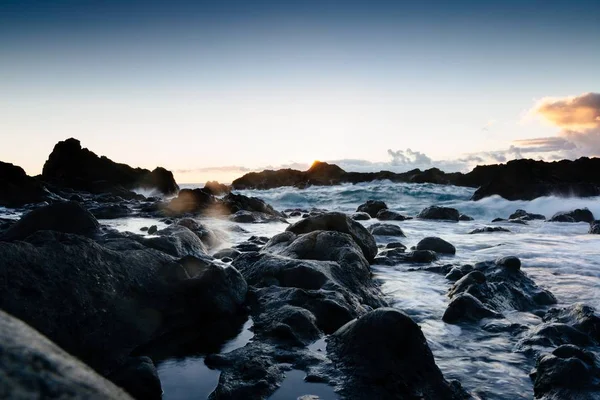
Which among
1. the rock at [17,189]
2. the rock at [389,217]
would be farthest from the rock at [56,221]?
the rock at [17,189]

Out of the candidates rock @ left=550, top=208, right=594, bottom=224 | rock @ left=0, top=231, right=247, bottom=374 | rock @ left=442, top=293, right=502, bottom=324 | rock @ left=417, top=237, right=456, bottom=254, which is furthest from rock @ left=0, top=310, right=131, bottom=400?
rock @ left=550, top=208, right=594, bottom=224

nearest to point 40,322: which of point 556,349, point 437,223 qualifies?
point 556,349

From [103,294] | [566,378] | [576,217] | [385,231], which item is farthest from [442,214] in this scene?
[103,294]

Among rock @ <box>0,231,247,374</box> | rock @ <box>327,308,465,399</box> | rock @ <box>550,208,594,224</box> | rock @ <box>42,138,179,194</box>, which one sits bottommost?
rock @ <box>550,208,594,224</box>

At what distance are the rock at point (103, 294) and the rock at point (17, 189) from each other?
23117mm

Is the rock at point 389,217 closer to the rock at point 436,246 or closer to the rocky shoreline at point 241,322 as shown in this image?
the rock at point 436,246

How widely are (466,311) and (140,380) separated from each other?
3739 mm

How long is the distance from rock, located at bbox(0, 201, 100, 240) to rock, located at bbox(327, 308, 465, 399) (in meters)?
5.65

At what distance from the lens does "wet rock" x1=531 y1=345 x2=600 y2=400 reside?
10.7ft

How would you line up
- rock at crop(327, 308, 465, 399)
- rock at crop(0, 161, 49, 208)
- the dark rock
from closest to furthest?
the dark rock → rock at crop(327, 308, 465, 399) → rock at crop(0, 161, 49, 208)

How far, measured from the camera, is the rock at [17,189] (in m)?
23.8

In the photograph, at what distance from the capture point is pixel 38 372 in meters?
1.02

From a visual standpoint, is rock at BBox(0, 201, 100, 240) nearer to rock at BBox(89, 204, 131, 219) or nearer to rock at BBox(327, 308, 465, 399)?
rock at BBox(327, 308, 465, 399)

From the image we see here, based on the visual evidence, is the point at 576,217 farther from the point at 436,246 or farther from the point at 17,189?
the point at 17,189
